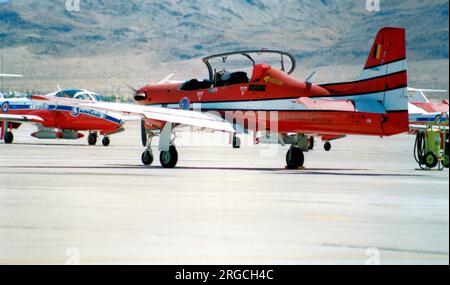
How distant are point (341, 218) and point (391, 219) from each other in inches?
25.2

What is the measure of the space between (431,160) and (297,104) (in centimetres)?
451

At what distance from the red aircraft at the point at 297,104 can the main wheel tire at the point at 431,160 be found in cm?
329

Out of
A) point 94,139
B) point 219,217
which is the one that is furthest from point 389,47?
point 94,139

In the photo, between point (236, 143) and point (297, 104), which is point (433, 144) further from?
point (236, 143)

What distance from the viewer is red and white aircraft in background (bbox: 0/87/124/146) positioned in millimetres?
37312

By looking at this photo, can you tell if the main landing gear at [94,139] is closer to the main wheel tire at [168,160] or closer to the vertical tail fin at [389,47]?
the main wheel tire at [168,160]

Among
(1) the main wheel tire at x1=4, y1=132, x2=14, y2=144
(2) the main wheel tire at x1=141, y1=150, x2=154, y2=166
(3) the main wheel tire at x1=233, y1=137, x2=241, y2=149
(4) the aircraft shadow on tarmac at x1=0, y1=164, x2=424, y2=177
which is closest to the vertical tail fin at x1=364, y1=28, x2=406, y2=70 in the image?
(4) the aircraft shadow on tarmac at x1=0, y1=164, x2=424, y2=177

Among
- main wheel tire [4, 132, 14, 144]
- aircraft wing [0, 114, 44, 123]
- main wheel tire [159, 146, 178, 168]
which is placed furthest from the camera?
main wheel tire [4, 132, 14, 144]

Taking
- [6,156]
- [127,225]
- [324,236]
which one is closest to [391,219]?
[324,236]

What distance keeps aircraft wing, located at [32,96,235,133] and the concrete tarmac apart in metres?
1.28

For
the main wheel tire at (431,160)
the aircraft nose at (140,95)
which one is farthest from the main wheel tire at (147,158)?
the main wheel tire at (431,160)

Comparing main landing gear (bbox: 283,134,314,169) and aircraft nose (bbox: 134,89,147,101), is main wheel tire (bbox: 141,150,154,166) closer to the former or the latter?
aircraft nose (bbox: 134,89,147,101)

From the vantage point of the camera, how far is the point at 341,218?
1273 centimetres

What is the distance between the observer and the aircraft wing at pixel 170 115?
22.3 m
